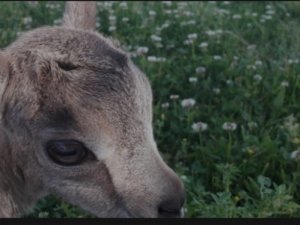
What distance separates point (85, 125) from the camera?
9.21 feet

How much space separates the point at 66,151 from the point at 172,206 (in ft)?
1.57

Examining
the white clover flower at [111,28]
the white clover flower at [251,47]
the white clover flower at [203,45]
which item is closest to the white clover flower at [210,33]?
the white clover flower at [203,45]

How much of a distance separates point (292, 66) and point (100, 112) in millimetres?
2701

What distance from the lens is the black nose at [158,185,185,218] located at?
2.80m

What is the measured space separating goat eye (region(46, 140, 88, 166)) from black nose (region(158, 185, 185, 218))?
37 cm

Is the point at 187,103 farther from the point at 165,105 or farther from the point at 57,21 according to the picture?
the point at 57,21

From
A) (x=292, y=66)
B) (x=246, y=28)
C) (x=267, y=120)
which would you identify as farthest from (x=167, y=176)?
(x=246, y=28)

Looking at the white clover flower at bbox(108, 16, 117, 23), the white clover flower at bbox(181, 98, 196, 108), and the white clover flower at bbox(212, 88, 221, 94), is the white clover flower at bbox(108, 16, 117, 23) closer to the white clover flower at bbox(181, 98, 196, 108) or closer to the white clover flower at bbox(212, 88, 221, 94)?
the white clover flower at bbox(212, 88, 221, 94)

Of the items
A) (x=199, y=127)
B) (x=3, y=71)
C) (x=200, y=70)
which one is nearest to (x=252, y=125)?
(x=199, y=127)

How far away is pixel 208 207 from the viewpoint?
12.0 feet

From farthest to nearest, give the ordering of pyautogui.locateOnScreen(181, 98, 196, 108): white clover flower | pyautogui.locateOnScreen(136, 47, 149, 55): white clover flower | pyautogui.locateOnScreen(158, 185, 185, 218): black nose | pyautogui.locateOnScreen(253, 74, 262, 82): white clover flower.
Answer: pyautogui.locateOnScreen(136, 47, 149, 55): white clover flower < pyautogui.locateOnScreen(253, 74, 262, 82): white clover flower < pyautogui.locateOnScreen(181, 98, 196, 108): white clover flower < pyautogui.locateOnScreen(158, 185, 185, 218): black nose

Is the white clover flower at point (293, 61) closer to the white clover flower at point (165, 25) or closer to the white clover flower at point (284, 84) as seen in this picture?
the white clover flower at point (284, 84)

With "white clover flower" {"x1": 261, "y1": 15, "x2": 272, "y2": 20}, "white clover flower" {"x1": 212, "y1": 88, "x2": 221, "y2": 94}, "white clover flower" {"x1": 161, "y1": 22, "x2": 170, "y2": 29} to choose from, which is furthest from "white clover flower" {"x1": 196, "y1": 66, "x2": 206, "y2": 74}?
"white clover flower" {"x1": 261, "y1": 15, "x2": 272, "y2": 20}

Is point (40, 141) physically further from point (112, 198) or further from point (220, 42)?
point (220, 42)
